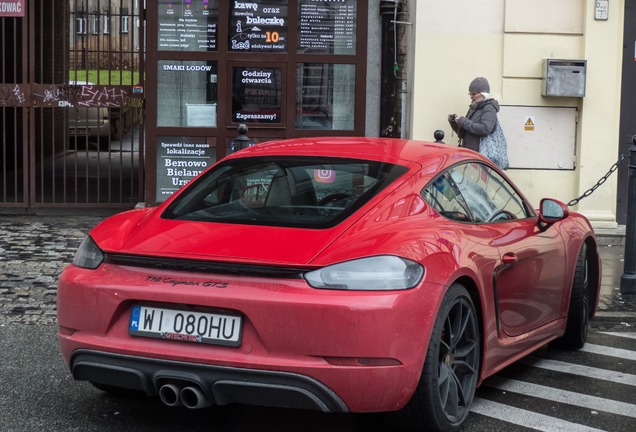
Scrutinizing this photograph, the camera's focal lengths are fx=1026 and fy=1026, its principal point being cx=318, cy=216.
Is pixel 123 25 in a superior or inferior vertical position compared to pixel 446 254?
superior

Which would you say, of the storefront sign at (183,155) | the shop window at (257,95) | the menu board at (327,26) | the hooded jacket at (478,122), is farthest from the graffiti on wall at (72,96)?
the hooded jacket at (478,122)

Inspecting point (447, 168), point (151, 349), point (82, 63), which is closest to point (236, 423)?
point (151, 349)

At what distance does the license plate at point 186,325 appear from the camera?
14.1 feet

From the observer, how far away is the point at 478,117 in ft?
34.6

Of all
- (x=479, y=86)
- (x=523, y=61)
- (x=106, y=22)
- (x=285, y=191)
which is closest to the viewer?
(x=285, y=191)

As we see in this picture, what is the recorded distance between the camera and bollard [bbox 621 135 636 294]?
8.35 metres

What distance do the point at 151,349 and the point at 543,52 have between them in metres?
8.29

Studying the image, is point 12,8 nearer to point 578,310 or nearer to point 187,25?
point 187,25

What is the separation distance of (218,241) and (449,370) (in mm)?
1216

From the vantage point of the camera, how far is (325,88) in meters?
12.1

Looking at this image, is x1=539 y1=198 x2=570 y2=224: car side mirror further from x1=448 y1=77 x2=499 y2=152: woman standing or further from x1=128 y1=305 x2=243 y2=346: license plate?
x1=448 y1=77 x2=499 y2=152: woman standing

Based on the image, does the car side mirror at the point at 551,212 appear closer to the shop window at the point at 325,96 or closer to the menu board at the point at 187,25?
the shop window at the point at 325,96

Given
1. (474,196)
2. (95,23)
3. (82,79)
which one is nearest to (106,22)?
(95,23)

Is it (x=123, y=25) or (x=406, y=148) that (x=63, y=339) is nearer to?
(x=406, y=148)
